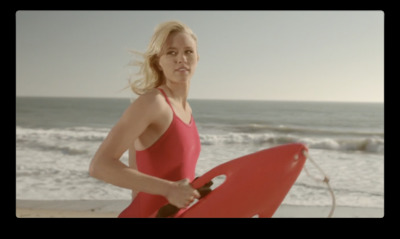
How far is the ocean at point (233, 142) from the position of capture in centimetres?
446

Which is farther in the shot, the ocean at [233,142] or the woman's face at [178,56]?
the ocean at [233,142]

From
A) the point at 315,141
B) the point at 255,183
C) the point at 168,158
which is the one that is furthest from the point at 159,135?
the point at 315,141

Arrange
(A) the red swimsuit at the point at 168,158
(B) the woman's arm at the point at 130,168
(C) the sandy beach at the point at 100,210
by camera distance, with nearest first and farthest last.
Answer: (B) the woman's arm at the point at 130,168 → (A) the red swimsuit at the point at 168,158 → (C) the sandy beach at the point at 100,210

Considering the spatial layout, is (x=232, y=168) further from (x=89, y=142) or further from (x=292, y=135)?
(x=292, y=135)

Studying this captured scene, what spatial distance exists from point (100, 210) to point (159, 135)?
286 cm

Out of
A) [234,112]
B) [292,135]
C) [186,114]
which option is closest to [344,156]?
[292,135]

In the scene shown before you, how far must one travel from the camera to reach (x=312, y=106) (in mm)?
18609

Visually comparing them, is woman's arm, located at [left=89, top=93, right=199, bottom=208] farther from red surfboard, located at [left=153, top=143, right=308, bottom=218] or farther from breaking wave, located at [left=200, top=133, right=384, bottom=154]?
breaking wave, located at [left=200, top=133, right=384, bottom=154]

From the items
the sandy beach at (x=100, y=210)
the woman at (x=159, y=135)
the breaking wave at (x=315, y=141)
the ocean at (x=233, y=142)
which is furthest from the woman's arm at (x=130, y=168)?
the breaking wave at (x=315, y=141)

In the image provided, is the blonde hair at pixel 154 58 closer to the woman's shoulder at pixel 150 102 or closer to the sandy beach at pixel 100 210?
the woman's shoulder at pixel 150 102

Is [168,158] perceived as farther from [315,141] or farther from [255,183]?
[315,141]

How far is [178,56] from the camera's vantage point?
1.15m

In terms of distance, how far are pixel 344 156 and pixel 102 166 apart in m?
6.94

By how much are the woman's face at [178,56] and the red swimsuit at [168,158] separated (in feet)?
A: 0.32
